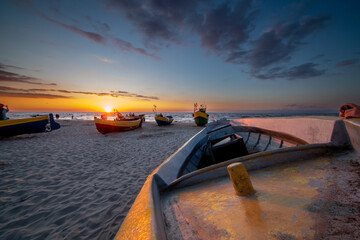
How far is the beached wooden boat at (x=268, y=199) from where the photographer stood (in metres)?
1.00

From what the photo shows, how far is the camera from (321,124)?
2830mm

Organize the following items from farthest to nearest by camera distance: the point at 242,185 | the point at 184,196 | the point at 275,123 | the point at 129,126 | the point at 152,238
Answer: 1. the point at 129,126
2. the point at 275,123
3. the point at 184,196
4. the point at 242,185
5. the point at 152,238

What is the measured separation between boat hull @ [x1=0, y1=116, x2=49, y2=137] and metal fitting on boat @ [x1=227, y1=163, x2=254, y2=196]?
16.2 metres

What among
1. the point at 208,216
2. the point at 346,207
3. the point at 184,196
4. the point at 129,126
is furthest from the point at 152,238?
the point at 129,126

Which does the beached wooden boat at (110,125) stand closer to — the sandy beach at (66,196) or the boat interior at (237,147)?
the sandy beach at (66,196)

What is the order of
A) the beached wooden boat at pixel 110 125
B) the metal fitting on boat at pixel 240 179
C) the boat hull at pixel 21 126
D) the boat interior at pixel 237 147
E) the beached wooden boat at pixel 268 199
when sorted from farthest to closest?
the beached wooden boat at pixel 110 125
the boat hull at pixel 21 126
the boat interior at pixel 237 147
the metal fitting on boat at pixel 240 179
the beached wooden boat at pixel 268 199

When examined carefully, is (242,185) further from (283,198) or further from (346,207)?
(346,207)

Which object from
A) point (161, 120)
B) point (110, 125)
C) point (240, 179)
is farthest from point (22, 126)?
point (240, 179)

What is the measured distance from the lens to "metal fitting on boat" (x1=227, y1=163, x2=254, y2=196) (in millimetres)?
1384

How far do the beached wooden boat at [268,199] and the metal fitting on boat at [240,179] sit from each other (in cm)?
3

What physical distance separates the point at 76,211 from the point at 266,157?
12.8 feet

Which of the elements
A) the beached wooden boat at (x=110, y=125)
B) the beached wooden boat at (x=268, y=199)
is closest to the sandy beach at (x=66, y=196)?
the beached wooden boat at (x=268, y=199)

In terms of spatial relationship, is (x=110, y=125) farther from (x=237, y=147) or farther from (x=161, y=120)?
(x=237, y=147)

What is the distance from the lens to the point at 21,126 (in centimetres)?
1115
